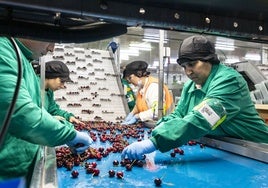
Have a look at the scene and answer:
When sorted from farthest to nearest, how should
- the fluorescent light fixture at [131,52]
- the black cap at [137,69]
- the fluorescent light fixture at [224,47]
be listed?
the fluorescent light fixture at [131,52], the fluorescent light fixture at [224,47], the black cap at [137,69]

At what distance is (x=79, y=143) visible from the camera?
5.44 ft

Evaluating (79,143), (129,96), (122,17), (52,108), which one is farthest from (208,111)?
(129,96)

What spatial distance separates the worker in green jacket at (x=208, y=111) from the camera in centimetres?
164

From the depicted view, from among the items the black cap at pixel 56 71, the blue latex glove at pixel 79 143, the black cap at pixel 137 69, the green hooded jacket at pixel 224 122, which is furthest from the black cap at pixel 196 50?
the black cap at pixel 137 69

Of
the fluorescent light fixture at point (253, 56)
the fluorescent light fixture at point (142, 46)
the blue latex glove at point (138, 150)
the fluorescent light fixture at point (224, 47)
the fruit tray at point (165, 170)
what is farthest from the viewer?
the fluorescent light fixture at point (253, 56)

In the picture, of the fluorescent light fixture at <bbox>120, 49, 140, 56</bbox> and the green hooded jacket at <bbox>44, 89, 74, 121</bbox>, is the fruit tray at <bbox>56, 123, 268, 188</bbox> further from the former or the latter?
the fluorescent light fixture at <bbox>120, 49, 140, 56</bbox>

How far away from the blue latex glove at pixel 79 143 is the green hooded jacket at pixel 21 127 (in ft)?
0.27

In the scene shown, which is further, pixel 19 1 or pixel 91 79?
pixel 91 79

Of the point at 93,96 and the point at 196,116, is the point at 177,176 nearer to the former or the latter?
the point at 196,116

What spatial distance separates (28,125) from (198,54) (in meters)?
1.34

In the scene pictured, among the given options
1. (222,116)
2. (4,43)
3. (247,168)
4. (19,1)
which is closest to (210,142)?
(222,116)

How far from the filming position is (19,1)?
719 mm

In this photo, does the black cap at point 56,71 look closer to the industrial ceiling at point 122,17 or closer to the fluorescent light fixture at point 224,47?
the industrial ceiling at point 122,17

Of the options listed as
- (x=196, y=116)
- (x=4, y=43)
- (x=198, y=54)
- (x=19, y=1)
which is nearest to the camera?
(x=19, y=1)
